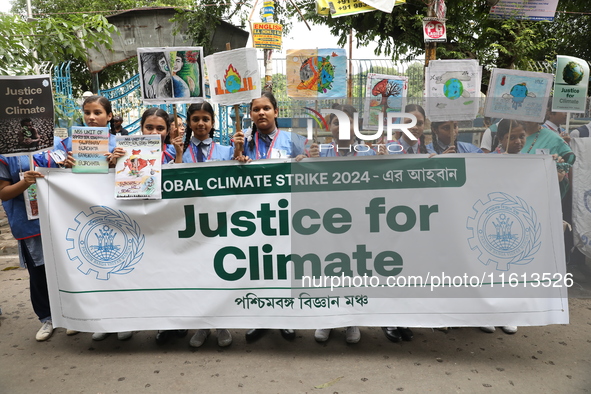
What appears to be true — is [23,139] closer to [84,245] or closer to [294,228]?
[84,245]

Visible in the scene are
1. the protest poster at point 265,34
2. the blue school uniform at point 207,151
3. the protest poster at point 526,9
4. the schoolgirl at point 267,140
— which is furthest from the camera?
the protest poster at point 526,9

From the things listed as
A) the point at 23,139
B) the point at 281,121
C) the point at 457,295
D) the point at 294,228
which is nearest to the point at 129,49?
the point at 281,121

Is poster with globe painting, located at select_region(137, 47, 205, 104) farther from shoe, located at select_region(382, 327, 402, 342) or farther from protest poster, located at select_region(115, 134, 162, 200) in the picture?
shoe, located at select_region(382, 327, 402, 342)

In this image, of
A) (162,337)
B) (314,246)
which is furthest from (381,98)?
(162,337)

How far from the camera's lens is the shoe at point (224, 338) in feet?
11.2

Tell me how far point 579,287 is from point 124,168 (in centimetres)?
420

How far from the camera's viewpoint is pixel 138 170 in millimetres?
3275

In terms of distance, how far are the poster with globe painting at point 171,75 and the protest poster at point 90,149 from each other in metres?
0.39

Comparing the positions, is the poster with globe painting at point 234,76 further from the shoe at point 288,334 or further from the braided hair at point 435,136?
the shoe at point 288,334

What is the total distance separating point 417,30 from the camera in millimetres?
10672

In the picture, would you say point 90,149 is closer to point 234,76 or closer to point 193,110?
point 193,110

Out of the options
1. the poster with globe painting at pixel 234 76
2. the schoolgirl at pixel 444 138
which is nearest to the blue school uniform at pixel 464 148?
the schoolgirl at pixel 444 138

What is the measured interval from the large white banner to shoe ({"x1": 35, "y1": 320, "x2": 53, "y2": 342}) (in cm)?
43

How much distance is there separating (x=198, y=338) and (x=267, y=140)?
1527 mm
